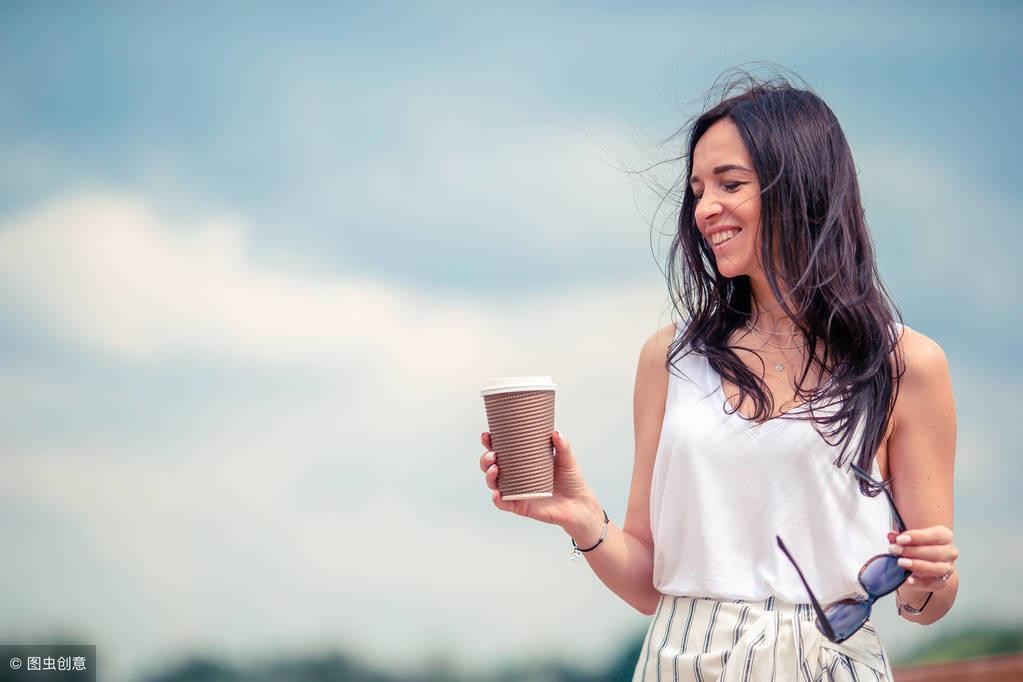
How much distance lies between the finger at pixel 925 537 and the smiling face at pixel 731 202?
0.47 meters

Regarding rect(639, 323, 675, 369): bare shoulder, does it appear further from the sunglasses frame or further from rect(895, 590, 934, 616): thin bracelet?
rect(895, 590, 934, 616): thin bracelet

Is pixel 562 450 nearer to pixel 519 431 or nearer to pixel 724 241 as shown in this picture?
pixel 519 431

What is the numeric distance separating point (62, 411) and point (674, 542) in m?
2.71

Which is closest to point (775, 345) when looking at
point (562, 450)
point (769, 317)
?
point (769, 317)

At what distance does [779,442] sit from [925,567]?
272mm

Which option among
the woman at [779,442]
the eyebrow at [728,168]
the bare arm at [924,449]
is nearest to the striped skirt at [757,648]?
the woman at [779,442]

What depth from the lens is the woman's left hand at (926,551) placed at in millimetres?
1240

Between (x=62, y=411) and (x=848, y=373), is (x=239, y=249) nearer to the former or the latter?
(x=62, y=411)

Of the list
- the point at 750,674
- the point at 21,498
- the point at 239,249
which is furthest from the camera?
the point at 239,249

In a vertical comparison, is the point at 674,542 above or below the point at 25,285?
below

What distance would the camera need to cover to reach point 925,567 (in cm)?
124

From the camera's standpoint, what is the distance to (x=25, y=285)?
3.46 m

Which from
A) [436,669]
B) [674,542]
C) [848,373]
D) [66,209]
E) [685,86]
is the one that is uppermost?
[685,86]

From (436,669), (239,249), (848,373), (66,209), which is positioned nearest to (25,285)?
(66,209)
